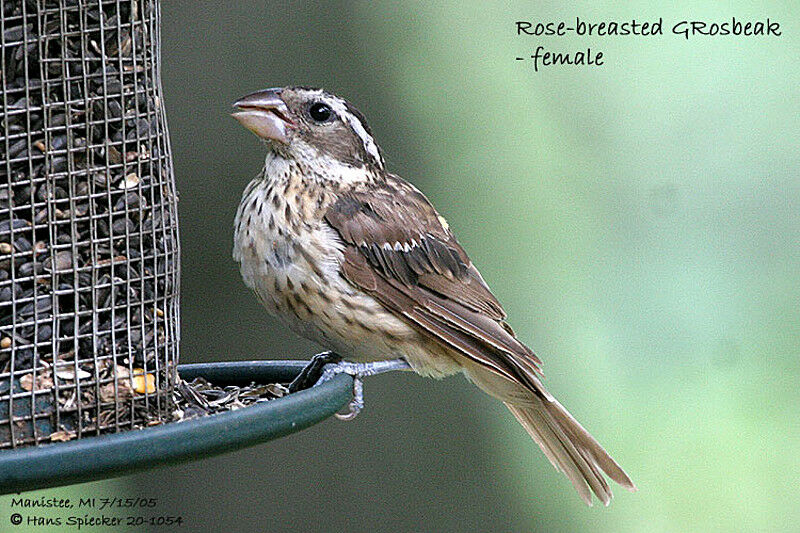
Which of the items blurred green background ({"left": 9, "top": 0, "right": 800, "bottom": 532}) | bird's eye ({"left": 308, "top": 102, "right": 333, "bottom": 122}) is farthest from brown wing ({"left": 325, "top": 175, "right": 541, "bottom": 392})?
blurred green background ({"left": 9, "top": 0, "right": 800, "bottom": 532})

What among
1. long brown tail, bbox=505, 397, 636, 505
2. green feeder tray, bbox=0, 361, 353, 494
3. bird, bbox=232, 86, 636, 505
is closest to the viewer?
green feeder tray, bbox=0, 361, 353, 494

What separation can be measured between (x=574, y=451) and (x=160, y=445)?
231cm

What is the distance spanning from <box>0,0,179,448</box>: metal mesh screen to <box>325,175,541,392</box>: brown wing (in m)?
0.87

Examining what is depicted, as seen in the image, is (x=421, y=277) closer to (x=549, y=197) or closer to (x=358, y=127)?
(x=358, y=127)

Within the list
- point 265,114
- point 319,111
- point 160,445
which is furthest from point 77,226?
point 319,111

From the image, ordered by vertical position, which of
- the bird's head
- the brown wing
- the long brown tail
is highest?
the bird's head

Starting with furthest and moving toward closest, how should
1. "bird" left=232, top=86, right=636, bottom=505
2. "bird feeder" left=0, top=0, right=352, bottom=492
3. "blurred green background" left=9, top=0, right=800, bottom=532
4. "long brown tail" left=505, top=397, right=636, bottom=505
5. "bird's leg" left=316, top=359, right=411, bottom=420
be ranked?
1. "blurred green background" left=9, top=0, right=800, bottom=532
2. "long brown tail" left=505, top=397, right=636, bottom=505
3. "bird" left=232, top=86, right=636, bottom=505
4. "bird's leg" left=316, top=359, right=411, bottom=420
5. "bird feeder" left=0, top=0, right=352, bottom=492

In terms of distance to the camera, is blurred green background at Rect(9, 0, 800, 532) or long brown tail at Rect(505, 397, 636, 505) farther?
blurred green background at Rect(9, 0, 800, 532)

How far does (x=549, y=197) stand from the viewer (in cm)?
697

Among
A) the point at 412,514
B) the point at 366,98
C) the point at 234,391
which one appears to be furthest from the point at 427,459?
the point at 234,391

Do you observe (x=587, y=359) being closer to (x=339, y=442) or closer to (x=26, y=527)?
(x=339, y=442)

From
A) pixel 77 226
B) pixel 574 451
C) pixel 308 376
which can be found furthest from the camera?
pixel 574 451

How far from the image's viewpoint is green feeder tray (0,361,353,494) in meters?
3.18

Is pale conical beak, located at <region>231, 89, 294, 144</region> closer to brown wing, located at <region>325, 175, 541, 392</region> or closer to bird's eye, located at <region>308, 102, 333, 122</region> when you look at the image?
bird's eye, located at <region>308, 102, 333, 122</region>
